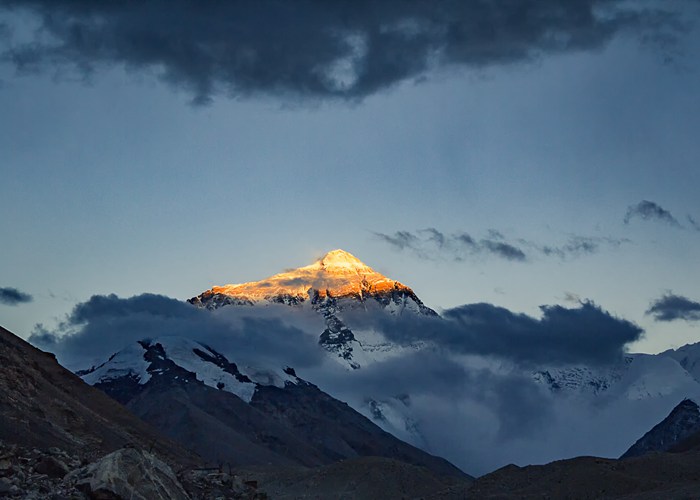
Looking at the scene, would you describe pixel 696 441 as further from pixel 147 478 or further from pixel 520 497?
pixel 147 478

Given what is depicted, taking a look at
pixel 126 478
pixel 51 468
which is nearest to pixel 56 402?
pixel 51 468

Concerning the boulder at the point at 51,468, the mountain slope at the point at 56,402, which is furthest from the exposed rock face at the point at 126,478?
the mountain slope at the point at 56,402

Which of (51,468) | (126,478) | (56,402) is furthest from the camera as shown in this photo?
(56,402)

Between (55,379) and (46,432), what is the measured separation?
65.4 m

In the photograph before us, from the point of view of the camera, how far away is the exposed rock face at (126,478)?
30781 millimetres

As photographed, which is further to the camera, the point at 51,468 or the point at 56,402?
the point at 56,402

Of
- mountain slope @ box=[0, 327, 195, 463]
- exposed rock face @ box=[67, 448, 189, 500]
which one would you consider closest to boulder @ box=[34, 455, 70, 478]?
exposed rock face @ box=[67, 448, 189, 500]

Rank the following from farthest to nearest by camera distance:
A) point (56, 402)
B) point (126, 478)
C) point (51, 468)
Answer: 1. point (56, 402)
2. point (51, 468)
3. point (126, 478)

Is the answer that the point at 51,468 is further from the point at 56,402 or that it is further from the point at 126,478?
the point at 56,402

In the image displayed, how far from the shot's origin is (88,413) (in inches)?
4240

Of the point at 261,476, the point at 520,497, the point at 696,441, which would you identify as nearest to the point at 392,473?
the point at 261,476

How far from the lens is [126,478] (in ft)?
102

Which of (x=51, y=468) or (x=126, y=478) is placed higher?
(x=51, y=468)

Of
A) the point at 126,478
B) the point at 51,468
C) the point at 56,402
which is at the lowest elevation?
the point at 126,478
